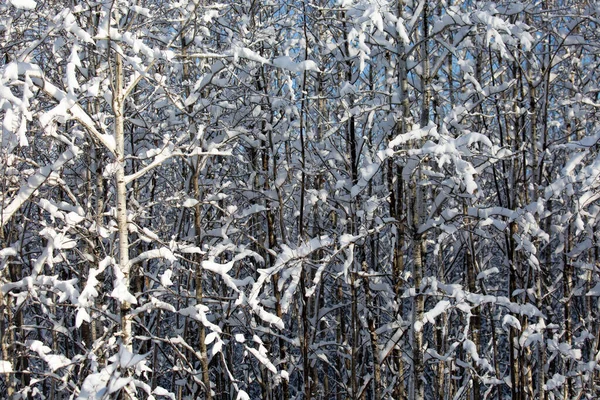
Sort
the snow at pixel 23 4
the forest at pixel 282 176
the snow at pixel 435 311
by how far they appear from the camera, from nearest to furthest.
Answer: the snow at pixel 23 4 < the forest at pixel 282 176 < the snow at pixel 435 311

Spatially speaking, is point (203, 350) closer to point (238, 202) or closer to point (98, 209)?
point (98, 209)

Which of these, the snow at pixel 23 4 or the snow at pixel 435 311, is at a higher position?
the snow at pixel 23 4

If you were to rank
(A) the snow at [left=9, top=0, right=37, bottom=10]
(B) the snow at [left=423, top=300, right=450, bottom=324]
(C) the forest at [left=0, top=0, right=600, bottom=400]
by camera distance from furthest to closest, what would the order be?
(B) the snow at [left=423, top=300, right=450, bottom=324]
(C) the forest at [left=0, top=0, right=600, bottom=400]
(A) the snow at [left=9, top=0, right=37, bottom=10]

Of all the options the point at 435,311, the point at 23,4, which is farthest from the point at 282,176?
the point at 23,4

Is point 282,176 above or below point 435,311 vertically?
above

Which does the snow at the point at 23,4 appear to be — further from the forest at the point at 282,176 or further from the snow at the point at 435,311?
the snow at the point at 435,311

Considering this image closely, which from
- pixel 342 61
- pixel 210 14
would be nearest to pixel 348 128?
pixel 342 61

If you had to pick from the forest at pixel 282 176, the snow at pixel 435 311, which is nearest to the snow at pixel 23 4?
the forest at pixel 282 176

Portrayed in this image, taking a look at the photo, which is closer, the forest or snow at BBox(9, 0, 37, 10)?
snow at BBox(9, 0, 37, 10)

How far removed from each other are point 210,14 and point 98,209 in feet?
6.82

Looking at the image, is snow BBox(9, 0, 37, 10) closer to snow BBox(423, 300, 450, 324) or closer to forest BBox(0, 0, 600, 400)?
forest BBox(0, 0, 600, 400)

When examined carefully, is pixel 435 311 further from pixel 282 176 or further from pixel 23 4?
pixel 23 4

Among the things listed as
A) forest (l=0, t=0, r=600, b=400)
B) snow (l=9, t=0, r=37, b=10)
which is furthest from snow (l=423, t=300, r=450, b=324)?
snow (l=9, t=0, r=37, b=10)

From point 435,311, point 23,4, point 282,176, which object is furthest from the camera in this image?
point 282,176
